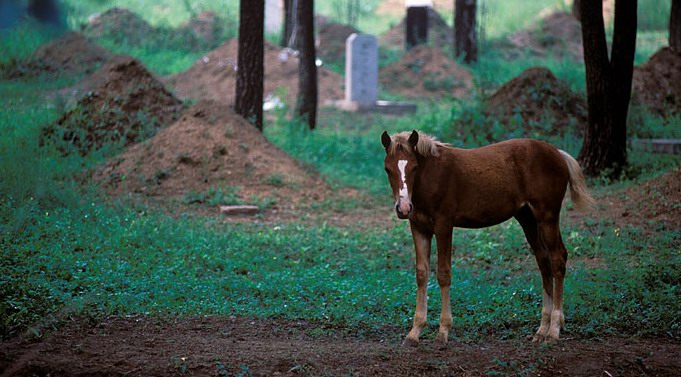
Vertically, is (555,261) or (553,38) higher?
(553,38)

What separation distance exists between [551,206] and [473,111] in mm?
11557

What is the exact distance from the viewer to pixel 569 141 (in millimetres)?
16922

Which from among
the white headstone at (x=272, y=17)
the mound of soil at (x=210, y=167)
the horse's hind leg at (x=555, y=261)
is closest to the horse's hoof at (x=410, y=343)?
the horse's hind leg at (x=555, y=261)

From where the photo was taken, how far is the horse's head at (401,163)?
23.0 ft

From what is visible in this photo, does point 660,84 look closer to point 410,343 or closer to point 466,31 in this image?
point 466,31

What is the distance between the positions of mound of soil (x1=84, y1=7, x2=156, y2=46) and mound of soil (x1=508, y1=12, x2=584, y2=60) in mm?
13814

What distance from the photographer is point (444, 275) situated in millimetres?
7316

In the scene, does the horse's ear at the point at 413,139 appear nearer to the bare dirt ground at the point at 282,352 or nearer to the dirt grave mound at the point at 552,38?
the bare dirt ground at the point at 282,352

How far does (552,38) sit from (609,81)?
2085 cm

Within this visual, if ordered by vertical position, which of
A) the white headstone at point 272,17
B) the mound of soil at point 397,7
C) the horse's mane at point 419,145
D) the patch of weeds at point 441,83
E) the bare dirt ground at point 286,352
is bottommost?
the bare dirt ground at point 286,352

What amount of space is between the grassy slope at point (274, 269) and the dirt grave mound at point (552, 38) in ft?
63.8

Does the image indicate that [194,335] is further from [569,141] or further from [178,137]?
[569,141]

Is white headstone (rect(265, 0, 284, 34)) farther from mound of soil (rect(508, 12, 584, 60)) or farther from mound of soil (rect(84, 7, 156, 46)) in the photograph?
mound of soil (rect(508, 12, 584, 60))

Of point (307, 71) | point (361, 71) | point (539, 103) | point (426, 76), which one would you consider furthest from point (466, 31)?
point (539, 103)
